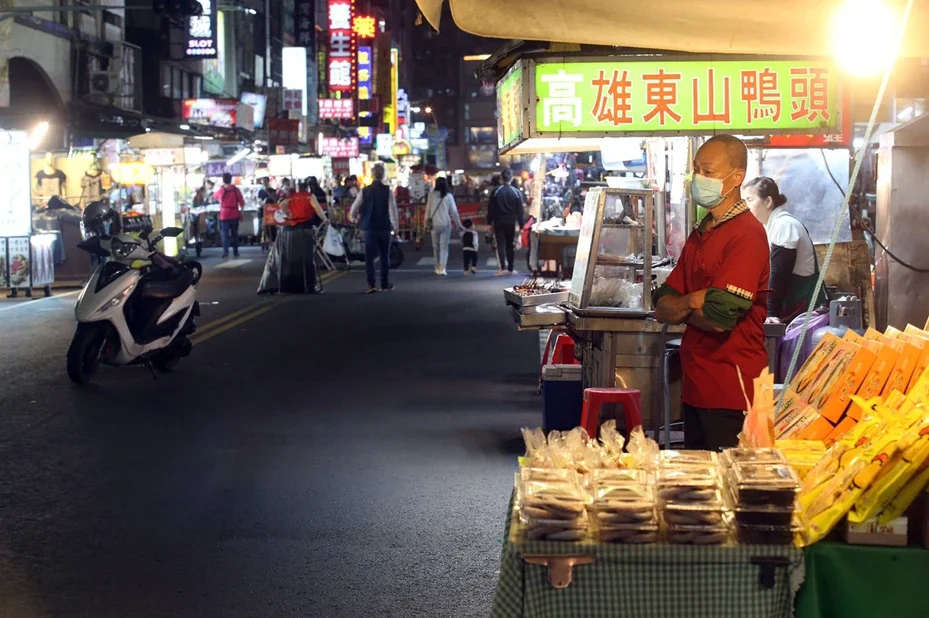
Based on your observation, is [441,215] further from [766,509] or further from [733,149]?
[766,509]

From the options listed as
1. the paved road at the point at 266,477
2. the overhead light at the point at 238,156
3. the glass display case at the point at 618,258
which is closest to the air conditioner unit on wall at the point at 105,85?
the overhead light at the point at 238,156

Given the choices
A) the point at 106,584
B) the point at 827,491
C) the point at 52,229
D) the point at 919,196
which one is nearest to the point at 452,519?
the point at 106,584

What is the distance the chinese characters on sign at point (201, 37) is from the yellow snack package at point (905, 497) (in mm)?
36806

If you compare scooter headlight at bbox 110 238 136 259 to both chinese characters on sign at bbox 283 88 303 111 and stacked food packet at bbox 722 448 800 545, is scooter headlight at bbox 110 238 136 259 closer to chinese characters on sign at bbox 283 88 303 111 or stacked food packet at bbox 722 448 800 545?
stacked food packet at bbox 722 448 800 545

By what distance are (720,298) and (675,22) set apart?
1109 millimetres

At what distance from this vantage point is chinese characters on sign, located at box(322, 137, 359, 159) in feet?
174

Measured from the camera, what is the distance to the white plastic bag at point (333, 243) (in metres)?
25.4

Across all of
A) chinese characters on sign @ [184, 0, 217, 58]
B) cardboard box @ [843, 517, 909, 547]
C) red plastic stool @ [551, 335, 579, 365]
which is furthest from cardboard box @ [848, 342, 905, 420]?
chinese characters on sign @ [184, 0, 217, 58]

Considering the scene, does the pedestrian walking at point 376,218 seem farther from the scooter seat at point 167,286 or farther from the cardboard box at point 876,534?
the cardboard box at point 876,534

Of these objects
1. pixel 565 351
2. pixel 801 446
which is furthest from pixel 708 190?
pixel 565 351

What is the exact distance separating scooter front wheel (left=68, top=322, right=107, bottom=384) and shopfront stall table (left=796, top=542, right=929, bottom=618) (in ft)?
29.2

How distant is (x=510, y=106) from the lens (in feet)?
25.2

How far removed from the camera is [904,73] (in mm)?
8562

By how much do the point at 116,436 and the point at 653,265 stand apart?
165 inches
